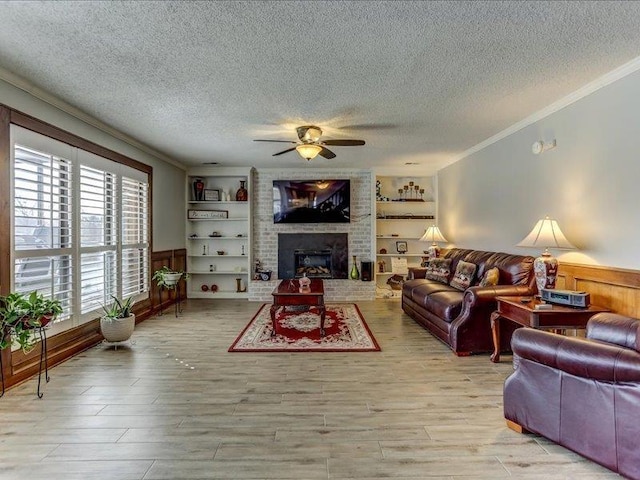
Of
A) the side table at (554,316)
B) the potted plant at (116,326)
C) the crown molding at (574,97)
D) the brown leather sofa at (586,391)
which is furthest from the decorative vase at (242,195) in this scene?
the brown leather sofa at (586,391)

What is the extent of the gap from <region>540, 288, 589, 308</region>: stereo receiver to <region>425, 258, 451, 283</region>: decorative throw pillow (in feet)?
6.69

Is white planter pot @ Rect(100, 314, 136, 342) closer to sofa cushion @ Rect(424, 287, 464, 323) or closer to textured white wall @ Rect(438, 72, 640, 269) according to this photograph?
sofa cushion @ Rect(424, 287, 464, 323)

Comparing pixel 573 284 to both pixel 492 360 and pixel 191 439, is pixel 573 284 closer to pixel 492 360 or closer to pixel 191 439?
pixel 492 360

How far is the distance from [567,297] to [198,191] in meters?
6.25

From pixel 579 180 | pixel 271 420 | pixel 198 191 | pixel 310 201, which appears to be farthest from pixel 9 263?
pixel 579 180

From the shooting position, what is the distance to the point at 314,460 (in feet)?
6.70

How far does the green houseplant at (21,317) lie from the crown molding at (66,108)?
176cm

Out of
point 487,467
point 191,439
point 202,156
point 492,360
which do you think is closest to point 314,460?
point 191,439

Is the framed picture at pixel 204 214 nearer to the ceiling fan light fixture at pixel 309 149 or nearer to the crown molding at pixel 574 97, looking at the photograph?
the ceiling fan light fixture at pixel 309 149

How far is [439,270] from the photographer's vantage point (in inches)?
214

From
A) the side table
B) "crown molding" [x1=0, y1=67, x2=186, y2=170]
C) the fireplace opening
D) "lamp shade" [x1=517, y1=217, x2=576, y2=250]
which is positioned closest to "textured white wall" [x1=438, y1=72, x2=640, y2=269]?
"lamp shade" [x1=517, y1=217, x2=576, y2=250]

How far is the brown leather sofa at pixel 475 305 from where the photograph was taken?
3.75 metres

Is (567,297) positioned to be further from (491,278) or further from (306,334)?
(306,334)

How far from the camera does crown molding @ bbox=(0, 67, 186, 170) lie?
9.92 ft
